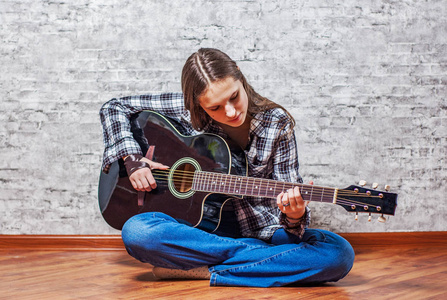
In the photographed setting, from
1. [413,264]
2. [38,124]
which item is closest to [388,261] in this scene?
[413,264]

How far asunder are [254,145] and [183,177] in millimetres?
311

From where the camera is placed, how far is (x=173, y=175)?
1.88 m

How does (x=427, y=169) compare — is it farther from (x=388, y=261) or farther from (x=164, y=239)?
(x=164, y=239)

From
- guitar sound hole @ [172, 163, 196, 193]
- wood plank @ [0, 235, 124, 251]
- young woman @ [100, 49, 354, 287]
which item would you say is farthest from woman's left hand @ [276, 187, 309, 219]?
wood plank @ [0, 235, 124, 251]

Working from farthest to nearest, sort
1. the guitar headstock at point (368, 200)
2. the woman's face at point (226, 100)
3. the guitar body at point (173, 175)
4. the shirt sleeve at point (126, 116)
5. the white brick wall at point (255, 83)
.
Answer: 1. the white brick wall at point (255, 83)
2. the shirt sleeve at point (126, 116)
3. the guitar body at point (173, 175)
4. the woman's face at point (226, 100)
5. the guitar headstock at point (368, 200)

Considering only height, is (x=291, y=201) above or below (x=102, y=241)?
above

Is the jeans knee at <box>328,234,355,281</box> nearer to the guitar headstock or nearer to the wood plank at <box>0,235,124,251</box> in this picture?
the guitar headstock

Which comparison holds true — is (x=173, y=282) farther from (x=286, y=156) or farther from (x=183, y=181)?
(x=286, y=156)

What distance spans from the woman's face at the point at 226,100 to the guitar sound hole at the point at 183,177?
252mm

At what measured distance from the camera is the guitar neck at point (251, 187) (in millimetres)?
1543

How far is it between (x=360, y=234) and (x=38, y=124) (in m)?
1.87

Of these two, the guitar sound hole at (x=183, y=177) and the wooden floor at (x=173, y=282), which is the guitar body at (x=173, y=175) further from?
A: the wooden floor at (x=173, y=282)

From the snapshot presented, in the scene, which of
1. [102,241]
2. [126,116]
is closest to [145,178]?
[126,116]

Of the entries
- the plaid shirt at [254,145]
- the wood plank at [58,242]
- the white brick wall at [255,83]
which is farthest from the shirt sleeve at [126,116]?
the wood plank at [58,242]
